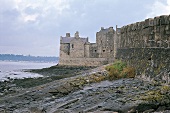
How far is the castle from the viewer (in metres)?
62.9

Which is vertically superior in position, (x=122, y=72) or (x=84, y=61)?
(x=122, y=72)

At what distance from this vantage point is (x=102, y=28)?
70.0 metres

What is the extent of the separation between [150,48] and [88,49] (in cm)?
5599

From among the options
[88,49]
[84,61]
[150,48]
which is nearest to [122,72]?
[150,48]

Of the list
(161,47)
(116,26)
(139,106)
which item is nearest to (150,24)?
(161,47)

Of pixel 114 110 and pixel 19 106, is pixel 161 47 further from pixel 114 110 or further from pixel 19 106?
pixel 19 106

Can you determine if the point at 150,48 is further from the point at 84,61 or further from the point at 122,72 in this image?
the point at 84,61

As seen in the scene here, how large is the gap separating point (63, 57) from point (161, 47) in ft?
192

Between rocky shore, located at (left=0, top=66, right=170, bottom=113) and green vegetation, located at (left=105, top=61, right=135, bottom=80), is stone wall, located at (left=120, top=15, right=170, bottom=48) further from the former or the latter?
rocky shore, located at (left=0, top=66, right=170, bottom=113)

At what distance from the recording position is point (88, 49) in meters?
68.0

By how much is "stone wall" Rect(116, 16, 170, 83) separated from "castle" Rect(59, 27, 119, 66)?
45.4 metres

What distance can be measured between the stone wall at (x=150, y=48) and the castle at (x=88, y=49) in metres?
45.4

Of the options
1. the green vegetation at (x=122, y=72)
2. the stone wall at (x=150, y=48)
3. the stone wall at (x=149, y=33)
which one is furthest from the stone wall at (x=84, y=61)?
the stone wall at (x=150, y=48)

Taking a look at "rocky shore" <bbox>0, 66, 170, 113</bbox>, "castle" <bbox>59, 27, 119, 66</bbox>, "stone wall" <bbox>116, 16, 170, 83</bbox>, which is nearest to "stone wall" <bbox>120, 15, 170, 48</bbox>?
"stone wall" <bbox>116, 16, 170, 83</bbox>
